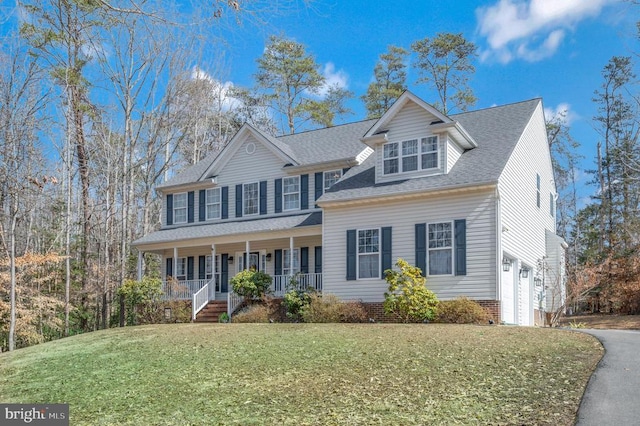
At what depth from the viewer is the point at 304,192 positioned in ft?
77.6

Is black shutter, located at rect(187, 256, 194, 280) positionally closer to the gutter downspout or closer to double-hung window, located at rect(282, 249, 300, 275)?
double-hung window, located at rect(282, 249, 300, 275)

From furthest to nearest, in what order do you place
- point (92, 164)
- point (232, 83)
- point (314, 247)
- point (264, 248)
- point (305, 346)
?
point (232, 83), point (92, 164), point (264, 248), point (314, 247), point (305, 346)

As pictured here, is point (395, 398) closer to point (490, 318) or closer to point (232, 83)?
point (490, 318)

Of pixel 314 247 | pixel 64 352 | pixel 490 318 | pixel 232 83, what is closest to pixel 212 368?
pixel 64 352

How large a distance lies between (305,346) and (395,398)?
4.52 meters

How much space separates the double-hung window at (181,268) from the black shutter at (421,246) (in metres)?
11.3

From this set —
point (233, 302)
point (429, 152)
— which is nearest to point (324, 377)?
point (429, 152)

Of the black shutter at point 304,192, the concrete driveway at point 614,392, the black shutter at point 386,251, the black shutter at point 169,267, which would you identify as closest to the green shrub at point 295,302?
the black shutter at point 386,251

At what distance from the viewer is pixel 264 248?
79.6 ft

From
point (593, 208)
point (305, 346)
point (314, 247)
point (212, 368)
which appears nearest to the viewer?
point (212, 368)

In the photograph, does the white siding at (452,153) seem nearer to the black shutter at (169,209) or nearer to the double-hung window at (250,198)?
the double-hung window at (250,198)

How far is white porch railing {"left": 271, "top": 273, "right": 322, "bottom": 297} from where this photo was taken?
21.1 m

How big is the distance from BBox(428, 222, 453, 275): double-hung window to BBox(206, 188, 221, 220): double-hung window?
401 inches
